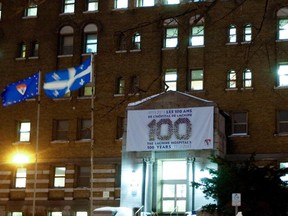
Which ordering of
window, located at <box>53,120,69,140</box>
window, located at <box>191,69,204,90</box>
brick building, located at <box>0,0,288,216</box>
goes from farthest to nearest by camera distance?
window, located at <box>53,120,69,140</box> < window, located at <box>191,69,204,90</box> < brick building, located at <box>0,0,288,216</box>

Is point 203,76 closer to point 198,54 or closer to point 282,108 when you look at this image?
point 198,54

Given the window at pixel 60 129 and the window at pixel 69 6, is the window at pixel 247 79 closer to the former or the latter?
the window at pixel 60 129

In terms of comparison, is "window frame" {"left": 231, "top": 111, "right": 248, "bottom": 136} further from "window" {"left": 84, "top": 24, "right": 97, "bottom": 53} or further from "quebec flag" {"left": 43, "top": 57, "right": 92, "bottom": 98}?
"quebec flag" {"left": 43, "top": 57, "right": 92, "bottom": 98}

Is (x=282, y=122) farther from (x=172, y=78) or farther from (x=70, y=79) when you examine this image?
(x=70, y=79)

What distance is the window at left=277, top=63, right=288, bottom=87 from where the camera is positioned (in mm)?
41438

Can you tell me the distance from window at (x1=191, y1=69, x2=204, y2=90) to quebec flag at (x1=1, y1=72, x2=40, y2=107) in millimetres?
12765

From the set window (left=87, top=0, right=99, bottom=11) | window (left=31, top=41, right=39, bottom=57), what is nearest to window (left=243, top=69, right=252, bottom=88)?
window (left=87, top=0, right=99, bottom=11)

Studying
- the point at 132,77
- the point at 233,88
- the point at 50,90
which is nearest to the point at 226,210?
the point at 50,90

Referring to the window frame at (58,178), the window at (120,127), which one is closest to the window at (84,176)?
the window frame at (58,178)

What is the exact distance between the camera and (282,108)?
40.9 metres

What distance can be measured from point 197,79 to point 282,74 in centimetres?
588

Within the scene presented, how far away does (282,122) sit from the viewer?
4091 centimetres

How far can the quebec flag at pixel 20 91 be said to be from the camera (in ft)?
112

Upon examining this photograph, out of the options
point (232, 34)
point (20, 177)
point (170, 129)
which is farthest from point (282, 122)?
point (20, 177)
